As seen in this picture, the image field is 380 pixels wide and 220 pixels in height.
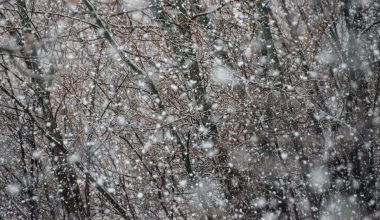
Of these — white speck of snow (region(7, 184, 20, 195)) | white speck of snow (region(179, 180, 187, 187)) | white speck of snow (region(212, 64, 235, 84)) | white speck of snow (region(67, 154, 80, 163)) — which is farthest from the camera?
white speck of snow (region(7, 184, 20, 195))

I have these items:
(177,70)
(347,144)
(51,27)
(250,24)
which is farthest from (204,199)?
(51,27)

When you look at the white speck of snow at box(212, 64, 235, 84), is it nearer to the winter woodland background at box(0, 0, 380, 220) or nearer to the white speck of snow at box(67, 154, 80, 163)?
the winter woodland background at box(0, 0, 380, 220)

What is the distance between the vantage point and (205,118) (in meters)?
7.20

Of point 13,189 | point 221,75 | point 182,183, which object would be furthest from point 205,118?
point 13,189

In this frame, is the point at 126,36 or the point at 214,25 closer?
the point at 126,36

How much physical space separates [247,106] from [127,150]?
2.25 metres

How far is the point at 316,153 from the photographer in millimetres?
7707

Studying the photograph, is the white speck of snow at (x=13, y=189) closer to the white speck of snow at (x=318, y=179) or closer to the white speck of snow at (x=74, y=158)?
the white speck of snow at (x=74, y=158)

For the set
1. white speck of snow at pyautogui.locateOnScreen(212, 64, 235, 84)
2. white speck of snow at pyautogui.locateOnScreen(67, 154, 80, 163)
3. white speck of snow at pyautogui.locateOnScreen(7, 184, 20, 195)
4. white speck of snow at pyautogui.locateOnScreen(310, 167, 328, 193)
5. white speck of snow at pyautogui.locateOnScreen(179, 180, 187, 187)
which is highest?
white speck of snow at pyautogui.locateOnScreen(212, 64, 235, 84)

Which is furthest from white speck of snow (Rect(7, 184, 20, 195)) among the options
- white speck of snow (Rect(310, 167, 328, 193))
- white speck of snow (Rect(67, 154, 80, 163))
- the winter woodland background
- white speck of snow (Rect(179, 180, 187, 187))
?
white speck of snow (Rect(310, 167, 328, 193))

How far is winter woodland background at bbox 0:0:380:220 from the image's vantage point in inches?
277

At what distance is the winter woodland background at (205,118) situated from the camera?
23.1 ft

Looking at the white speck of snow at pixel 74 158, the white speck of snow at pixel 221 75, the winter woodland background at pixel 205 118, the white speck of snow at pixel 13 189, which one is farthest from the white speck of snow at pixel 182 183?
the white speck of snow at pixel 13 189

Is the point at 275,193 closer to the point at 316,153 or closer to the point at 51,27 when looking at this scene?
the point at 316,153
